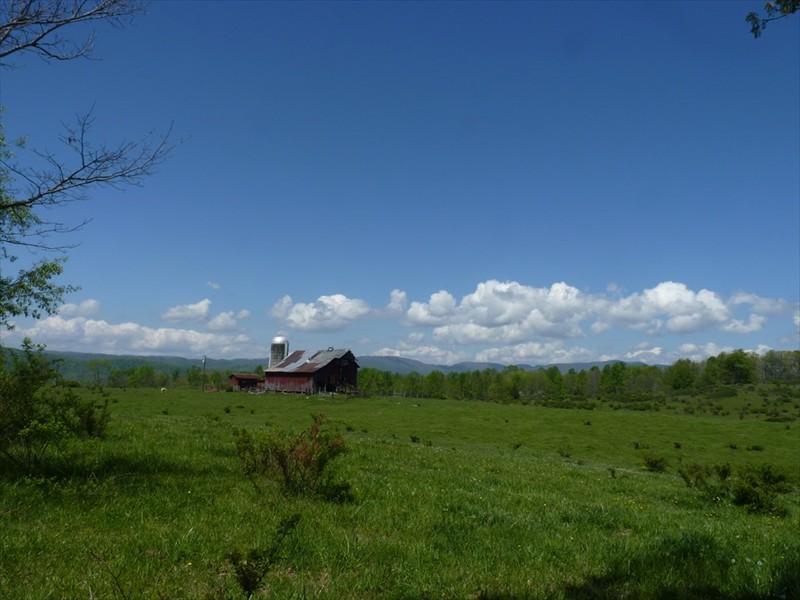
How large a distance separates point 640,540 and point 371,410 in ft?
189

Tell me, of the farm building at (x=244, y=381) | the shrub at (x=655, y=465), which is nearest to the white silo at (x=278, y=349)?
the farm building at (x=244, y=381)

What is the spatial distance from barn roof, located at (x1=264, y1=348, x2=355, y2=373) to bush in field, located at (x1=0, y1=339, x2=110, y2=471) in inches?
3083

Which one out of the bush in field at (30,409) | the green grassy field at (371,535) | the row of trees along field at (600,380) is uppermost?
the bush in field at (30,409)

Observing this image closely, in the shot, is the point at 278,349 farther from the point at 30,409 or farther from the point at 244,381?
the point at 30,409

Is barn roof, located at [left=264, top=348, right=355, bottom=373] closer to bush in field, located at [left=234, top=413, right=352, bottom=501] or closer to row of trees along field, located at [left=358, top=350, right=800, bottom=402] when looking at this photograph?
row of trees along field, located at [left=358, top=350, right=800, bottom=402]

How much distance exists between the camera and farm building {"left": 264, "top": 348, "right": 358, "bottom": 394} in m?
89.1

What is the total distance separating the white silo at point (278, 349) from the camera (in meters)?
108

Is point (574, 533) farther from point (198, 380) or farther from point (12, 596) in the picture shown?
point (198, 380)

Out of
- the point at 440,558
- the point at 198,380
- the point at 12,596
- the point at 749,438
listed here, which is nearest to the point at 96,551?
the point at 12,596

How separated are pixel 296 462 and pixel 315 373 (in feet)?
262

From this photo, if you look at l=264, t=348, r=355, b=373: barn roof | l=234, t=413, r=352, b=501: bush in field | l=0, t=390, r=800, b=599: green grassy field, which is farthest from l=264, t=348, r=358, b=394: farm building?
l=234, t=413, r=352, b=501: bush in field

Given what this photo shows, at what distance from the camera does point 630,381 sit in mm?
167875

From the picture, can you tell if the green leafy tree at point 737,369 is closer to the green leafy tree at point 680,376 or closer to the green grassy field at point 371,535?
the green leafy tree at point 680,376

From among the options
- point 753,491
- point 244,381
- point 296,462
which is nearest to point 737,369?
point 244,381
